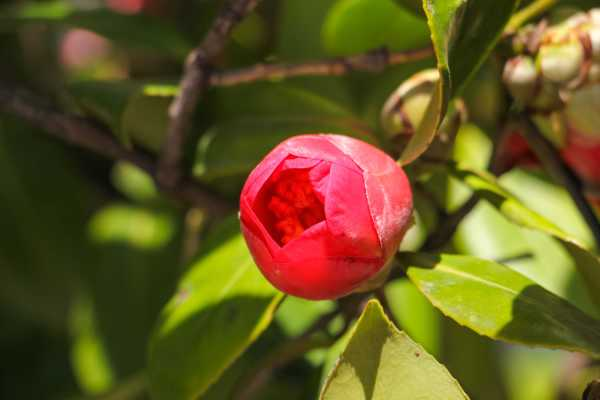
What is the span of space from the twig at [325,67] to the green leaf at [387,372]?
1.09 feet

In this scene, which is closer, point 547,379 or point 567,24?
point 567,24

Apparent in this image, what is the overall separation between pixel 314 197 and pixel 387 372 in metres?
0.11

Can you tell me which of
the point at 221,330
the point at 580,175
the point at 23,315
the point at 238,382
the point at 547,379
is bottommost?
the point at 23,315

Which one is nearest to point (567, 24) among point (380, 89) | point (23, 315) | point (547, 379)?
point (380, 89)

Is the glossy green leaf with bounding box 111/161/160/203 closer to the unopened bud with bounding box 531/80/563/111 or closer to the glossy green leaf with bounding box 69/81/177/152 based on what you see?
the glossy green leaf with bounding box 69/81/177/152

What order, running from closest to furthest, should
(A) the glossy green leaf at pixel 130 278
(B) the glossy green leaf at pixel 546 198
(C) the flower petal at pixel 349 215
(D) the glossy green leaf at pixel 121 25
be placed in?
(C) the flower petal at pixel 349 215 → (D) the glossy green leaf at pixel 121 25 → (B) the glossy green leaf at pixel 546 198 → (A) the glossy green leaf at pixel 130 278

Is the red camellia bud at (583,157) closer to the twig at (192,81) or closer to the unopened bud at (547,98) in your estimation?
the unopened bud at (547,98)

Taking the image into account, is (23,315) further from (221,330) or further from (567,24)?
(567,24)

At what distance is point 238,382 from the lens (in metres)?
0.88

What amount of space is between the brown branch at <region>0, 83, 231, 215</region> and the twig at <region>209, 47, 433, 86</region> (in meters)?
0.11

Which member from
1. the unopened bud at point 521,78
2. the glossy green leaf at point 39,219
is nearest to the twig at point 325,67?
the unopened bud at point 521,78

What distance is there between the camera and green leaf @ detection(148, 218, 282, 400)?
2.35ft

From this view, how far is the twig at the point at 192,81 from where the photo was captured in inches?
30.1

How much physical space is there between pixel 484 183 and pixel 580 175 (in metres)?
0.17
